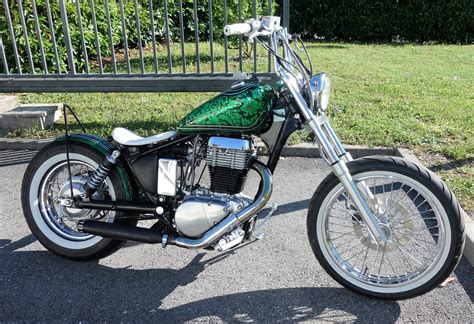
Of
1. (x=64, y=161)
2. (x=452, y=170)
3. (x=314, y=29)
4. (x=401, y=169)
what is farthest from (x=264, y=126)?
(x=314, y=29)

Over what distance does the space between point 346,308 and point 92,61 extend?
8181mm

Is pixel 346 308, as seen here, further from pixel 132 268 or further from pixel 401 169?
pixel 132 268

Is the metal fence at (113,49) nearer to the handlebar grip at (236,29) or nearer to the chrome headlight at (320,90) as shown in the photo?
the handlebar grip at (236,29)

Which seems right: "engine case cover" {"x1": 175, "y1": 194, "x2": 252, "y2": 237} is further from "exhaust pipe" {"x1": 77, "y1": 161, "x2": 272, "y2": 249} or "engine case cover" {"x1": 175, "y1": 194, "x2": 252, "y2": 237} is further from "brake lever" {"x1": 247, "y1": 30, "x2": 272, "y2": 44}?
"brake lever" {"x1": 247, "y1": 30, "x2": 272, "y2": 44}

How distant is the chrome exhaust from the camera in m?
2.86

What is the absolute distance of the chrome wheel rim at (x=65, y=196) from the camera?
3.28 meters

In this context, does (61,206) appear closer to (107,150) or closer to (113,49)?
(107,150)

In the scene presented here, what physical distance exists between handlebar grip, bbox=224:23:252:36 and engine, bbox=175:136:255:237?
2.02 ft

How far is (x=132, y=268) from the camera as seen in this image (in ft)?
10.7

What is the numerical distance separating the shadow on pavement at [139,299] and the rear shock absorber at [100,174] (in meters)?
0.55

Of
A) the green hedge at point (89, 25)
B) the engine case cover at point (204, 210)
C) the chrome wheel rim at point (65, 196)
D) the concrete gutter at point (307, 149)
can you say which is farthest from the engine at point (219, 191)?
the green hedge at point (89, 25)

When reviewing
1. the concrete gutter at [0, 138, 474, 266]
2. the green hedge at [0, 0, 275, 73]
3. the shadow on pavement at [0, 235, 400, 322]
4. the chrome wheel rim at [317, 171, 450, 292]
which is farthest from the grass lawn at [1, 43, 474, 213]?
the shadow on pavement at [0, 235, 400, 322]

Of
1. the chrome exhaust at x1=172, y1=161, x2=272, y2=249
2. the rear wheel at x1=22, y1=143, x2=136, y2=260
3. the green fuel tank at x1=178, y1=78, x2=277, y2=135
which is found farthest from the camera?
the rear wheel at x1=22, y1=143, x2=136, y2=260

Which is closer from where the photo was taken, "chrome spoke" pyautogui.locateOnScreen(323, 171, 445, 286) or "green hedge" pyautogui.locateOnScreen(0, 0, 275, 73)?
"chrome spoke" pyautogui.locateOnScreen(323, 171, 445, 286)
